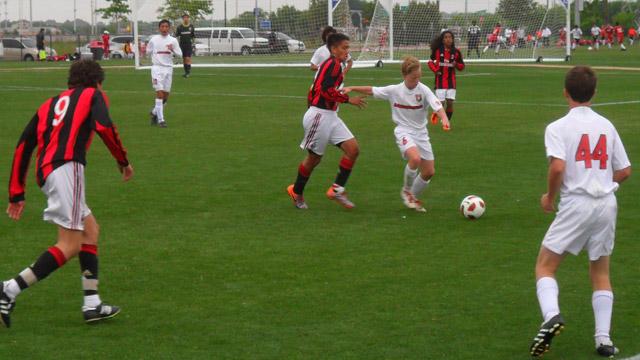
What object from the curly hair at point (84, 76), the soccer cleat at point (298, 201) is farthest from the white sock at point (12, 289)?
the soccer cleat at point (298, 201)

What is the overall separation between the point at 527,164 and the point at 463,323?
8.31 m

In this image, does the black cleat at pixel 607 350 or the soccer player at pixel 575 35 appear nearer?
the black cleat at pixel 607 350

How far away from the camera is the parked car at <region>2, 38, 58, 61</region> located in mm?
64438

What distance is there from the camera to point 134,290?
326 inches

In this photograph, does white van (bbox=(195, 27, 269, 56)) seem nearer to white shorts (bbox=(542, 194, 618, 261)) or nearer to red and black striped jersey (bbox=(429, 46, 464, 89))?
red and black striped jersey (bbox=(429, 46, 464, 89))

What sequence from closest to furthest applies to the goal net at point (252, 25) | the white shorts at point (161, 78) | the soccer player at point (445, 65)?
the soccer player at point (445, 65) < the white shorts at point (161, 78) < the goal net at point (252, 25)

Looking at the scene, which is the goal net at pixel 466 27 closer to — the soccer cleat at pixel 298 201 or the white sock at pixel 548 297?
the soccer cleat at pixel 298 201

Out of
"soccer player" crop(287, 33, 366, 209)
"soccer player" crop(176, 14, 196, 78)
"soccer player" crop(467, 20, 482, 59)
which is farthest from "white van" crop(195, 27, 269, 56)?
"soccer player" crop(287, 33, 366, 209)

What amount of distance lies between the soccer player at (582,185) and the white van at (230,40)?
1663 inches

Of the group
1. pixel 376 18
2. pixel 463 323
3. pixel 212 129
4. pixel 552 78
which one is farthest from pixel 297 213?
pixel 376 18

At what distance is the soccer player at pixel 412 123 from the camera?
11719 millimetres

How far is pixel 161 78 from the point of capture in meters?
22.2

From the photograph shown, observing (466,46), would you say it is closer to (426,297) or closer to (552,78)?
(552,78)

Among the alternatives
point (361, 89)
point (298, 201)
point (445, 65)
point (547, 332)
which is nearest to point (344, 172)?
point (298, 201)
